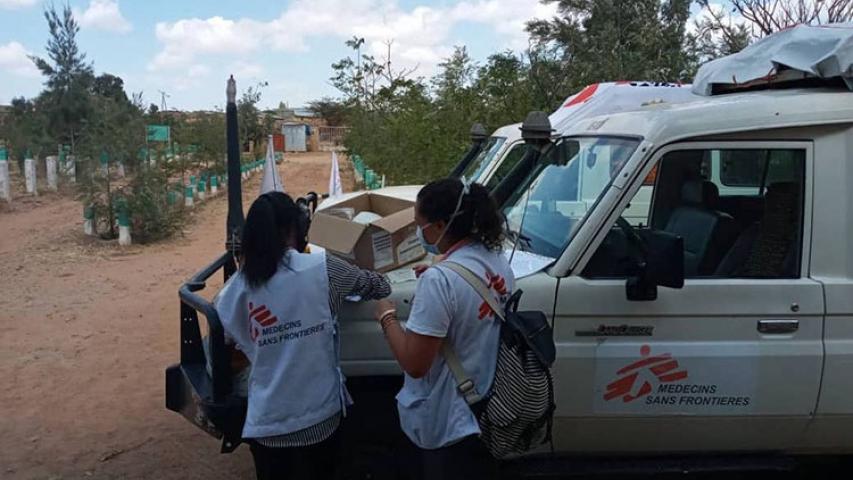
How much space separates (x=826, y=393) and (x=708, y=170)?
42.4 inches

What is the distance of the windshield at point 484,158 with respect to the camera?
21.6ft

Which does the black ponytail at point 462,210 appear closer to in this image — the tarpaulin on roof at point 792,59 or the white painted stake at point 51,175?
the tarpaulin on roof at point 792,59

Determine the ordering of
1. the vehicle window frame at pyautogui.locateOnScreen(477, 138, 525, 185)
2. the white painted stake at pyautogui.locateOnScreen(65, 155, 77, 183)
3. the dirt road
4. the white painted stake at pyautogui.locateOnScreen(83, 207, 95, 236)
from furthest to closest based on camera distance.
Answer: the white painted stake at pyautogui.locateOnScreen(65, 155, 77, 183)
the white painted stake at pyautogui.locateOnScreen(83, 207, 95, 236)
the vehicle window frame at pyautogui.locateOnScreen(477, 138, 525, 185)
the dirt road

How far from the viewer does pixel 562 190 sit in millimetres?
3822

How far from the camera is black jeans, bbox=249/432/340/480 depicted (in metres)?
2.88

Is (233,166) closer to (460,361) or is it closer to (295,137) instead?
(460,361)

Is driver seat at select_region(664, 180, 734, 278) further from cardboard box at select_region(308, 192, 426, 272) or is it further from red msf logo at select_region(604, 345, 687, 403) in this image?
cardboard box at select_region(308, 192, 426, 272)

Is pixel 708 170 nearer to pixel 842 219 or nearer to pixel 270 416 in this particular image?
pixel 842 219

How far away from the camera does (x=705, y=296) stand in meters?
3.26

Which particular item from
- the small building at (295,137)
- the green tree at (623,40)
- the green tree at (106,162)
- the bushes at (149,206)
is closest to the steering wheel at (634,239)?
the green tree at (623,40)

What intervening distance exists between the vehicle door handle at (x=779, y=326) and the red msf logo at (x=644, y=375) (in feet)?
1.21

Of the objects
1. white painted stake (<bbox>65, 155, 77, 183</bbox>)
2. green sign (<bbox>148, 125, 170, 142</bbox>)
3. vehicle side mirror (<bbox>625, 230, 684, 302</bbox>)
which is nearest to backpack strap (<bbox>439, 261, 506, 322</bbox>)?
vehicle side mirror (<bbox>625, 230, 684, 302</bbox>)

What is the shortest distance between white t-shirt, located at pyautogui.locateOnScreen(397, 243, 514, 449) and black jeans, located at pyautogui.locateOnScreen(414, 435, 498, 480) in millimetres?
36

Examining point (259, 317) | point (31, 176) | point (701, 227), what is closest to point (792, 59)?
point (701, 227)
